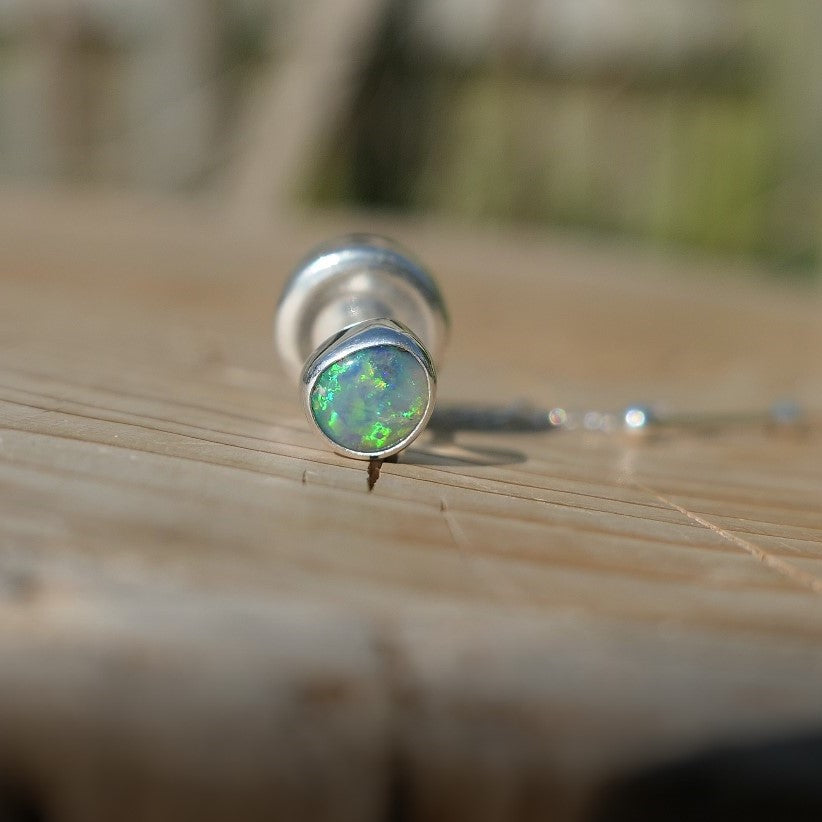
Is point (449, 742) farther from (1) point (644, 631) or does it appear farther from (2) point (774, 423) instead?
(2) point (774, 423)

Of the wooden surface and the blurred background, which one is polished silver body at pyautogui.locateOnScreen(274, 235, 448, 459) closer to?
the wooden surface

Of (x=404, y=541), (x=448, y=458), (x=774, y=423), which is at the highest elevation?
(x=774, y=423)

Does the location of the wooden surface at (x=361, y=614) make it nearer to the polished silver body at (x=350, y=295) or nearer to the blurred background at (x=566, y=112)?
the polished silver body at (x=350, y=295)

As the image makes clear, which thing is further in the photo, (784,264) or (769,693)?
(784,264)

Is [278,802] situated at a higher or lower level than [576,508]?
lower

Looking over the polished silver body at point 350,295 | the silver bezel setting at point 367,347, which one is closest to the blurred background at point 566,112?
the polished silver body at point 350,295

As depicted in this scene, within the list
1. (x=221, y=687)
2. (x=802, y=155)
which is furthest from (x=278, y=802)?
(x=802, y=155)

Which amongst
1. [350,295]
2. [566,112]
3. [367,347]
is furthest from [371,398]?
[566,112]

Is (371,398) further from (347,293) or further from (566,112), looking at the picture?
(566,112)
